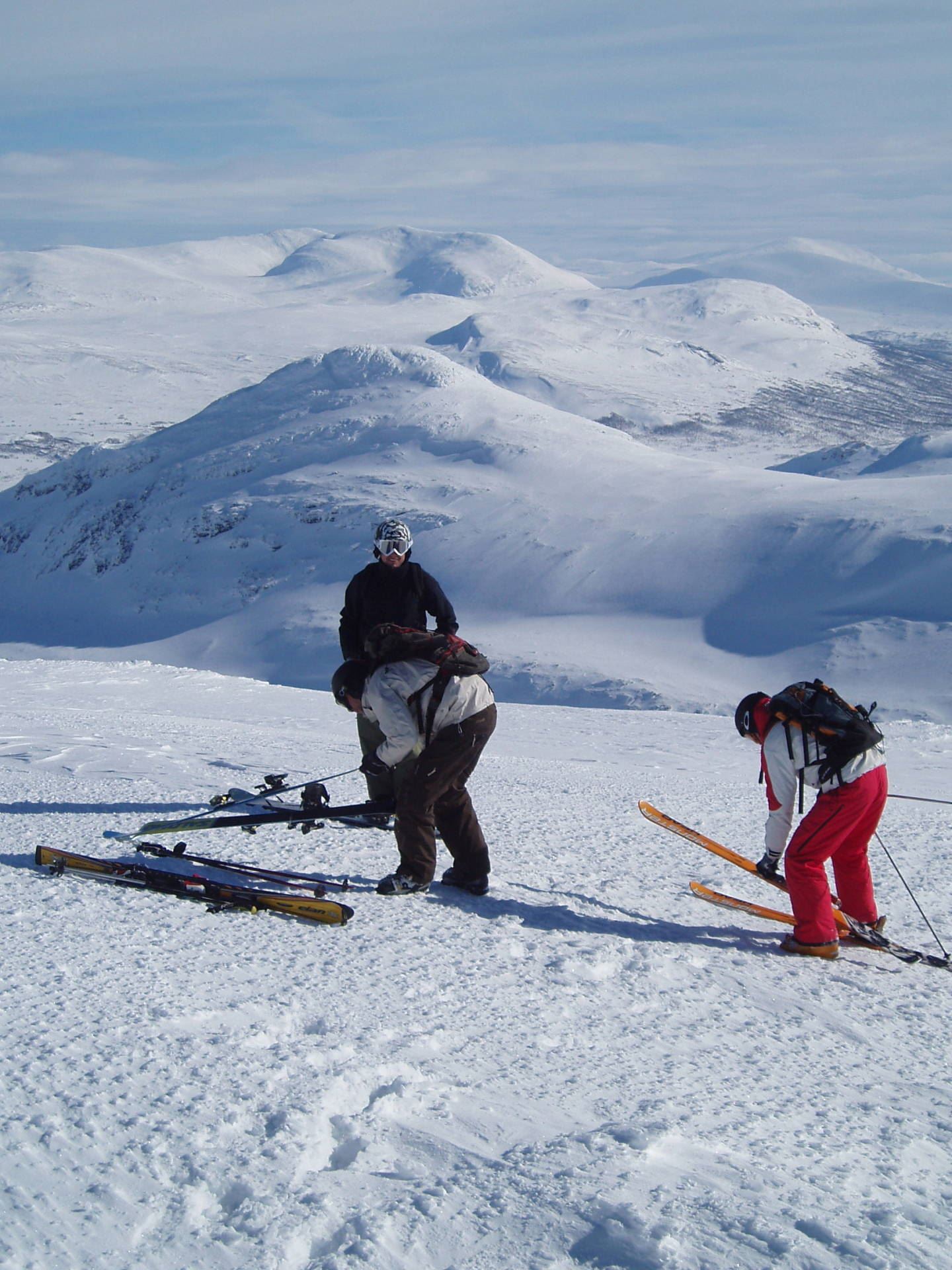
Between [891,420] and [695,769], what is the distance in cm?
12158

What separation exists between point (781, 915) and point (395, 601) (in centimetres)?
259

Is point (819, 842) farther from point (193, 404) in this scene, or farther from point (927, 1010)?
point (193, 404)

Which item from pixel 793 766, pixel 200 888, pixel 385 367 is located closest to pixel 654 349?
pixel 385 367

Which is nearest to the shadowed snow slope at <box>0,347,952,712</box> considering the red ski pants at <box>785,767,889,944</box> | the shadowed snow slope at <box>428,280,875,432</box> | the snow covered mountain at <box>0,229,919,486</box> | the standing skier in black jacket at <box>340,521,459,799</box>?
the standing skier in black jacket at <box>340,521,459,799</box>

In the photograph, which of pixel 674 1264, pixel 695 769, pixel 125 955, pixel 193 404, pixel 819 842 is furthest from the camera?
pixel 193 404

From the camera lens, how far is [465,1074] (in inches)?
126

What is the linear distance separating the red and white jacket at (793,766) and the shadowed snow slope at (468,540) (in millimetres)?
19568

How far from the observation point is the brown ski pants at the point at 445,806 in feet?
15.5

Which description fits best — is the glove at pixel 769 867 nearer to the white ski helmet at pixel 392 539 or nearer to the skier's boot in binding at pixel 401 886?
the skier's boot in binding at pixel 401 886

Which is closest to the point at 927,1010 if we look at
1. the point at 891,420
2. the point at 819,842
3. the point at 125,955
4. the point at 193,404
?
the point at 819,842

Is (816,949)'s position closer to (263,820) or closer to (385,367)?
(263,820)

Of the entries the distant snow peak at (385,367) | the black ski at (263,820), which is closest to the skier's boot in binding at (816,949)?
the black ski at (263,820)

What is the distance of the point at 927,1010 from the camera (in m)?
4.21

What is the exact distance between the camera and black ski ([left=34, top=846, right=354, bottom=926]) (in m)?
4.35
